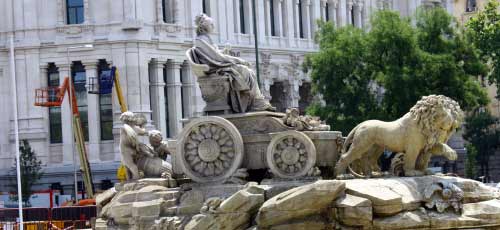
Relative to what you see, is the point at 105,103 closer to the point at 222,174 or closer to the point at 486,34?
the point at 486,34

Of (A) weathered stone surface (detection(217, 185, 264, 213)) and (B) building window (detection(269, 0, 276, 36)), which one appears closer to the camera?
(A) weathered stone surface (detection(217, 185, 264, 213))

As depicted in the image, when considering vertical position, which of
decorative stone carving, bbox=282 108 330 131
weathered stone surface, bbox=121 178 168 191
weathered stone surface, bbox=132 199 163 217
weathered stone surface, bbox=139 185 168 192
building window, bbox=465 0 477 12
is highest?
building window, bbox=465 0 477 12

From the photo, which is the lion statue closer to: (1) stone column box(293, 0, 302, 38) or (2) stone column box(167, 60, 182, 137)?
(2) stone column box(167, 60, 182, 137)

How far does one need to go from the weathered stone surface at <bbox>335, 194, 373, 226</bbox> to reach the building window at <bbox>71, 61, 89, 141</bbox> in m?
47.5

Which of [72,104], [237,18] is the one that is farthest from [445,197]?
[237,18]

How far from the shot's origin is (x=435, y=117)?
94.2 feet

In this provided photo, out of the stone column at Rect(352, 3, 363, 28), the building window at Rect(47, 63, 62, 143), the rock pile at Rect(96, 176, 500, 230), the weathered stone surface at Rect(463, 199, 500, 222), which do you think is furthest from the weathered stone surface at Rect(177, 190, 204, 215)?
the stone column at Rect(352, 3, 363, 28)

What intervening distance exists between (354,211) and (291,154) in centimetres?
284

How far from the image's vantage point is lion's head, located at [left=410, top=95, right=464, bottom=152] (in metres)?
28.7

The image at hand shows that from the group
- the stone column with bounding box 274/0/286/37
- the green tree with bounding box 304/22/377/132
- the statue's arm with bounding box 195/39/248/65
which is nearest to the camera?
the statue's arm with bounding box 195/39/248/65

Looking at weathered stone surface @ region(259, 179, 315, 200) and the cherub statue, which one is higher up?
the cherub statue

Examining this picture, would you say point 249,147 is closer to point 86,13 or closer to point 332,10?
point 86,13

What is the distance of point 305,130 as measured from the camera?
29.6 meters

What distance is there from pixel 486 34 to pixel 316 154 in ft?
161
